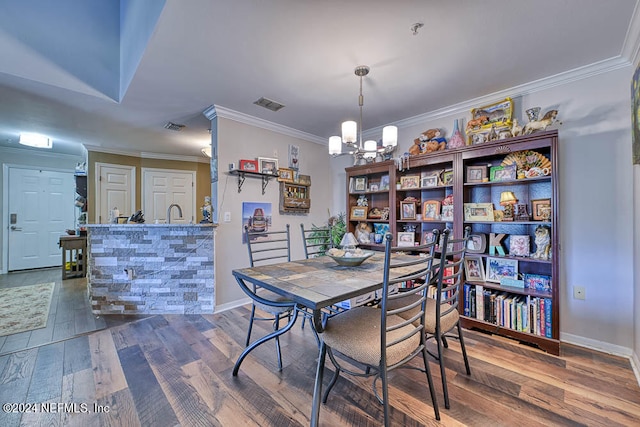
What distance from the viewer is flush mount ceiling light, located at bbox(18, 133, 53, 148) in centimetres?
391

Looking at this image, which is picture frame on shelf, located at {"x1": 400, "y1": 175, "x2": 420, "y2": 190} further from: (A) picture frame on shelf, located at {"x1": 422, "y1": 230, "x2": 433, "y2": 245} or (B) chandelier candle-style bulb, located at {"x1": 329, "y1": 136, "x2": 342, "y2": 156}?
(B) chandelier candle-style bulb, located at {"x1": 329, "y1": 136, "x2": 342, "y2": 156}

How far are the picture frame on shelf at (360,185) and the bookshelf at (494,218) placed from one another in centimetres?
46

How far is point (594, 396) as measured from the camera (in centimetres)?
160

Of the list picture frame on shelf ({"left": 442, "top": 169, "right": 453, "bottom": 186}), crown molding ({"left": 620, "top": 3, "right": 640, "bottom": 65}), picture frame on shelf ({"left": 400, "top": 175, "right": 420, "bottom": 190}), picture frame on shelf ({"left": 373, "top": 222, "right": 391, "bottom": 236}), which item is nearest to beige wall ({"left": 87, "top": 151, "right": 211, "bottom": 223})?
picture frame on shelf ({"left": 373, "top": 222, "right": 391, "bottom": 236})

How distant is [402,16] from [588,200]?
84.0 inches

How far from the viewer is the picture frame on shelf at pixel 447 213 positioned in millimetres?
2803

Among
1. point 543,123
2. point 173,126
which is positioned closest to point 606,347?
point 543,123

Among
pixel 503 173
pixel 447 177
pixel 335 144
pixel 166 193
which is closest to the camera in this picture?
pixel 335 144

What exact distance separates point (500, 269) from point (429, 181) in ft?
3.69

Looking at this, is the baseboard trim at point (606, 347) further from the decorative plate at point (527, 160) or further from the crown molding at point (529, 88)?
the crown molding at point (529, 88)

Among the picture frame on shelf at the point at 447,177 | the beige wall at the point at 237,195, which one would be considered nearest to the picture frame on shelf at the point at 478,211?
the picture frame on shelf at the point at 447,177

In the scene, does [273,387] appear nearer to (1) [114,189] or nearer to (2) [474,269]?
(2) [474,269]

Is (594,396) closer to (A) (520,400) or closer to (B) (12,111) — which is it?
(A) (520,400)

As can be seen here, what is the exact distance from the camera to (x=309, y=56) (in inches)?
79.9
